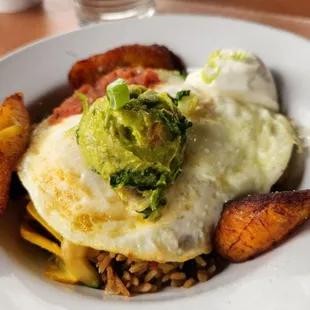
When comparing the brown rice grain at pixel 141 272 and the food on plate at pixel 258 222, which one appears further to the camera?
the brown rice grain at pixel 141 272

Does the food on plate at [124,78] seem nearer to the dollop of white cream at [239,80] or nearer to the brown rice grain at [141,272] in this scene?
the dollop of white cream at [239,80]

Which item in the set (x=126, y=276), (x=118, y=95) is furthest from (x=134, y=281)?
(x=118, y=95)

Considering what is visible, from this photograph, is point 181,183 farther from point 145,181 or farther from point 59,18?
point 59,18

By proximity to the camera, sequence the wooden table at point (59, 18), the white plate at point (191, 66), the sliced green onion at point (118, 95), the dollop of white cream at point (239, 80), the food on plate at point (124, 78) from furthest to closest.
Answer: the wooden table at point (59, 18) → the food on plate at point (124, 78) → the dollop of white cream at point (239, 80) → the sliced green onion at point (118, 95) → the white plate at point (191, 66)

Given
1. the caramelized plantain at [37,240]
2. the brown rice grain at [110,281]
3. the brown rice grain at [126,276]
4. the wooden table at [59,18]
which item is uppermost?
the wooden table at [59,18]

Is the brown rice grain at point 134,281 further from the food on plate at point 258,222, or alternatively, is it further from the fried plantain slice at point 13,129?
the fried plantain slice at point 13,129

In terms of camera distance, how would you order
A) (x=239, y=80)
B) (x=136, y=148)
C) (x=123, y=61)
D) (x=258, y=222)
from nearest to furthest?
(x=258, y=222)
(x=136, y=148)
(x=239, y=80)
(x=123, y=61)

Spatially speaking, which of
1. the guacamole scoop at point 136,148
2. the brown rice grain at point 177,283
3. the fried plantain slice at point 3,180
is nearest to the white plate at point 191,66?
the brown rice grain at point 177,283

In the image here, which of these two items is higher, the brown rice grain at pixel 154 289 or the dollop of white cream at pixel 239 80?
the dollop of white cream at pixel 239 80

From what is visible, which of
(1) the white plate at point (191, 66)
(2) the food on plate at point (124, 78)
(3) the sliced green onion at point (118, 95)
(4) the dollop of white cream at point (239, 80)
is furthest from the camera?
(2) the food on plate at point (124, 78)
